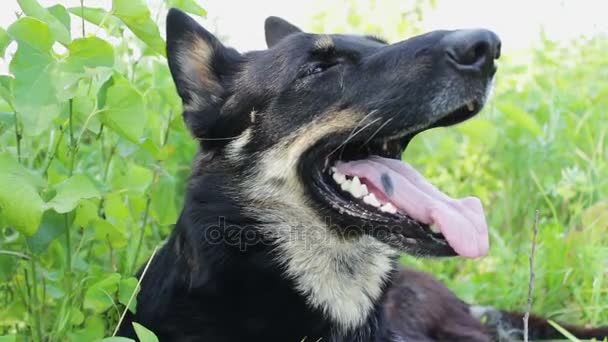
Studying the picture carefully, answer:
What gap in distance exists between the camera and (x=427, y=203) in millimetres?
3260

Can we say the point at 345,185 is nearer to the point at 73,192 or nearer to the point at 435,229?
the point at 435,229

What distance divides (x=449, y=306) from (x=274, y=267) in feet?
5.26

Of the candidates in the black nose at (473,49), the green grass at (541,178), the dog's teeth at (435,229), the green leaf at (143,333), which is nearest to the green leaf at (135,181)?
the green leaf at (143,333)

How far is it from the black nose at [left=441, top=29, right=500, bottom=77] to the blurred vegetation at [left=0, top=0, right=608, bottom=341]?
3.55 ft

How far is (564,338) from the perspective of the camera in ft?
14.5

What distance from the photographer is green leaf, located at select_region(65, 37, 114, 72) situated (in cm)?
276

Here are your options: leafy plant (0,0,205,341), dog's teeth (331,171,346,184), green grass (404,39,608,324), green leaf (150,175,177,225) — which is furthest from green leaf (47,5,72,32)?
green grass (404,39,608,324)

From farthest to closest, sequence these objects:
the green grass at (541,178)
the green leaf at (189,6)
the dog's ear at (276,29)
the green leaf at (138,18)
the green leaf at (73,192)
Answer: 1. the green grass at (541,178)
2. the dog's ear at (276,29)
3. the green leaf at (189,6)
4. the green leaf at (138,18)
5. the green leaf at (73,192)

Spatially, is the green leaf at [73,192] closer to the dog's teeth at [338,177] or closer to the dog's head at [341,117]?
the dog's head at [341,117]

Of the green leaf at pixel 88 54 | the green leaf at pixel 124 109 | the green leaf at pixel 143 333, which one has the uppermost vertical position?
the green leaf at pixel 88 54

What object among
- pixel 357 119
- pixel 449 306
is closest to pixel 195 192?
pixel 357 119

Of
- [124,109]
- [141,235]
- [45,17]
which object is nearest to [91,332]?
[141,235]

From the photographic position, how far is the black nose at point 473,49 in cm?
303

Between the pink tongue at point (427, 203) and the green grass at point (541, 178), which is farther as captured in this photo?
the green grass at point (541, 178)
